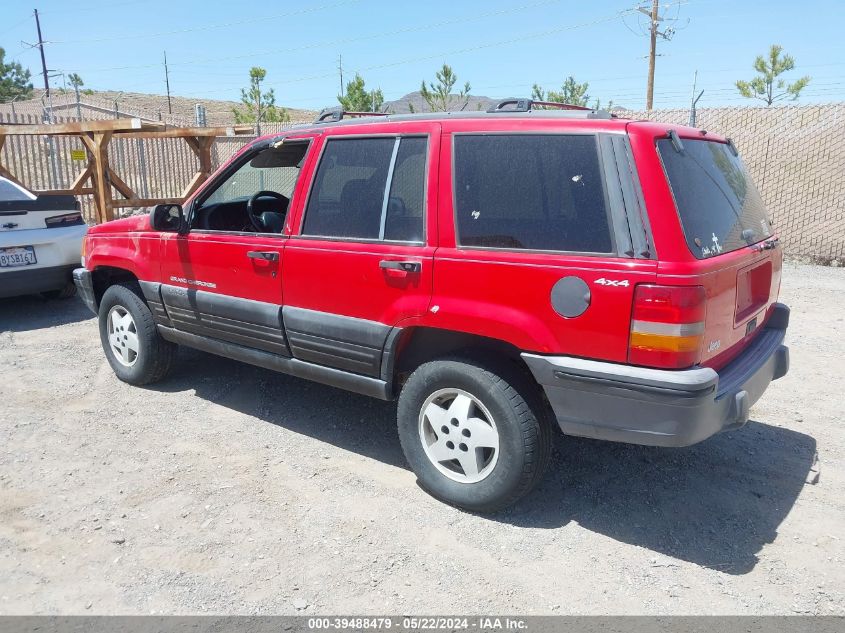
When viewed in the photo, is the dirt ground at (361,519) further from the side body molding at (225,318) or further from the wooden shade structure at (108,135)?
the wooden shade structure at (108,135)

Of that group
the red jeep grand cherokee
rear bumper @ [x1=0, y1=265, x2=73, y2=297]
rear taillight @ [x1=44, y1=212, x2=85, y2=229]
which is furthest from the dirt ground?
rear taillight @ [x1=44, y1=212, x2=85, y2=229]

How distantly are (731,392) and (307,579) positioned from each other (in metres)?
2.06

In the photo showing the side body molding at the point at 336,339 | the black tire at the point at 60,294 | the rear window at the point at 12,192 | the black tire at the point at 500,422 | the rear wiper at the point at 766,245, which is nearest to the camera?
the black tire at the point at 500,422

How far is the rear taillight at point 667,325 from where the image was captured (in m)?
2.73

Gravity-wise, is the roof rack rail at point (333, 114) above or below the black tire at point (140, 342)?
above

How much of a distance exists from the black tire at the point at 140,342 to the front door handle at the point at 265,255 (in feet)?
4.60

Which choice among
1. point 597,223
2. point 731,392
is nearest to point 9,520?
point 597,223

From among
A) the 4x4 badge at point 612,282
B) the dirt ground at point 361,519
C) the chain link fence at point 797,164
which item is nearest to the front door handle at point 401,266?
the 4x4 badge at point 612,282

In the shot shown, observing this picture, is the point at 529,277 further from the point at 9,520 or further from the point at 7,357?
the point at 7,357

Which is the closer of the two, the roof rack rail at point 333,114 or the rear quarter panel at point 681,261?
the rear quarter panel at point 681,261

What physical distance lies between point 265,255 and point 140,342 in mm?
1688

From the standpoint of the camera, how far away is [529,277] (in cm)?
303

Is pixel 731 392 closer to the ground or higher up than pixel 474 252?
closer to the ground

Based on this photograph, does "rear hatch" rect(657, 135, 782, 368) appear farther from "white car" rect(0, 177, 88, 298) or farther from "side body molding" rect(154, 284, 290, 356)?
"white car" rect(0, 177, 88, 298)
